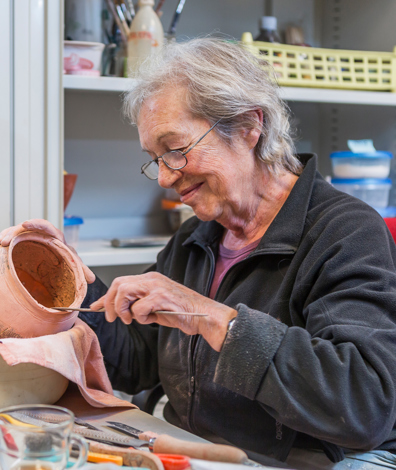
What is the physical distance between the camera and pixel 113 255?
1.62 meters

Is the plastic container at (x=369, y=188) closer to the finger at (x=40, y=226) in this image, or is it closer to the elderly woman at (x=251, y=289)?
the elderly woman at (x=251, y=289)

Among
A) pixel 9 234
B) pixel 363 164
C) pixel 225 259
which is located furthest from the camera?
pixel 363 164

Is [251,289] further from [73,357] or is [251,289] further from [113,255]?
[113,255]

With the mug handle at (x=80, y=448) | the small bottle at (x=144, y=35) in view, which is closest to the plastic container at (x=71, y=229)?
the small bottle at (x=144, y=35)

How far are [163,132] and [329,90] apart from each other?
2.97ft

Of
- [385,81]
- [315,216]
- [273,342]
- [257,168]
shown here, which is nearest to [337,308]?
[273,342]

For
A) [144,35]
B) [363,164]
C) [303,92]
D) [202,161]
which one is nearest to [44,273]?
[202,161]

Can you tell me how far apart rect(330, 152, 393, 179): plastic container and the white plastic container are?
2.84 feet

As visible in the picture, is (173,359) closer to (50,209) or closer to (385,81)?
(50,209)

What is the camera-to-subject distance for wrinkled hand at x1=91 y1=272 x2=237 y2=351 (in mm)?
870

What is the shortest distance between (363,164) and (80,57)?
0.98m

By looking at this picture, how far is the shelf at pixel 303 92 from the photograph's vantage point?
5.05 feet

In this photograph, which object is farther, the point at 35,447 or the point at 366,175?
the point at 366,175

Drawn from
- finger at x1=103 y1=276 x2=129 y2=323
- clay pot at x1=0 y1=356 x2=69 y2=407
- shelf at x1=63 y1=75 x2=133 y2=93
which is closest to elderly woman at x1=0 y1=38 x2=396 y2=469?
finger at x1=103 y1=276 x2=129 y2=323
